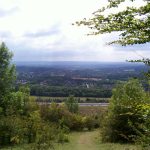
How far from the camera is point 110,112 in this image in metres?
48.1

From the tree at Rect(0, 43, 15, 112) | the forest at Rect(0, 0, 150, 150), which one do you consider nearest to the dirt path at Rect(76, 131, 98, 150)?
the forest at Rect(0, 0, 150, 150)

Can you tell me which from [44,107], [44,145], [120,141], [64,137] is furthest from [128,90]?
[44,107]

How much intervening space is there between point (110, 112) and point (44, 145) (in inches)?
674

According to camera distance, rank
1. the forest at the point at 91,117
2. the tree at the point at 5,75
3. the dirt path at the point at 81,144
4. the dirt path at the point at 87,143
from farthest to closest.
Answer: the tree at the point at 5,75
the dirt path at the point at 87,143
the dirt path at the point at 81,144
the forest at the point at 91,117

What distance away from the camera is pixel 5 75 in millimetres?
48500

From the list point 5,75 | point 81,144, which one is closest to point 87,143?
point 81,144

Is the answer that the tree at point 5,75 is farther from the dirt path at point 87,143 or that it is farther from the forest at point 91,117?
the dirt path at point 87,143

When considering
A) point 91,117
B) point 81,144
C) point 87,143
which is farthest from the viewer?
point 91,117

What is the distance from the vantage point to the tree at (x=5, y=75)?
4847 centimetres

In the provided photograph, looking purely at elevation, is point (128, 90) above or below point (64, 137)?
above

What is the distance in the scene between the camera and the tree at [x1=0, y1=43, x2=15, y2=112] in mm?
48469

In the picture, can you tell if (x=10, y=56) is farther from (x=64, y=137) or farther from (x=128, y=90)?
(x=128, y=90)

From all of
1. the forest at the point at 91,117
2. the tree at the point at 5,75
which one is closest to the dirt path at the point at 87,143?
the forest at the point at 91,117

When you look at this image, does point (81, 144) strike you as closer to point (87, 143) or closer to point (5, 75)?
point (87, 143)
